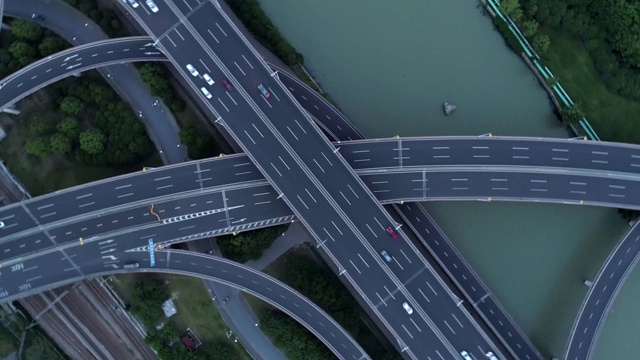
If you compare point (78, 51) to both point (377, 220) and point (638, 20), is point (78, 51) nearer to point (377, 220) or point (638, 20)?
point (377, 220)

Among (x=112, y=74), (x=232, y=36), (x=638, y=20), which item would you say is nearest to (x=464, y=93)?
(x=638, y=20)

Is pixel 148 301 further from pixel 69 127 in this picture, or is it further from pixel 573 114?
pixel 573 114

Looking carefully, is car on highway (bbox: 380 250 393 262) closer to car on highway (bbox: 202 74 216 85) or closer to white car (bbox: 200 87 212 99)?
white car (bbox: 200 87 212 99)

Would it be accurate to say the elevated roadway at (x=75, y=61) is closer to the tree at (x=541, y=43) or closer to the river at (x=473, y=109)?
the river at (x=473, y=109)

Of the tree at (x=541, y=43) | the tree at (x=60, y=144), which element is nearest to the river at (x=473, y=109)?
the tree at (x=541, y=43)

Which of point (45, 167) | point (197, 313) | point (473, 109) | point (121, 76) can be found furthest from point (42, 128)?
point (473, 109)

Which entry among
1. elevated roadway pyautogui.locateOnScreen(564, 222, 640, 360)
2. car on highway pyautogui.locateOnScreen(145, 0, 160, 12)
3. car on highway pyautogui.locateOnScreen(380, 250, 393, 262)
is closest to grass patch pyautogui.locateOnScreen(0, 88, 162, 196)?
car on highway pyautogui.locateOnScreen(145, 0, 160, 12)
